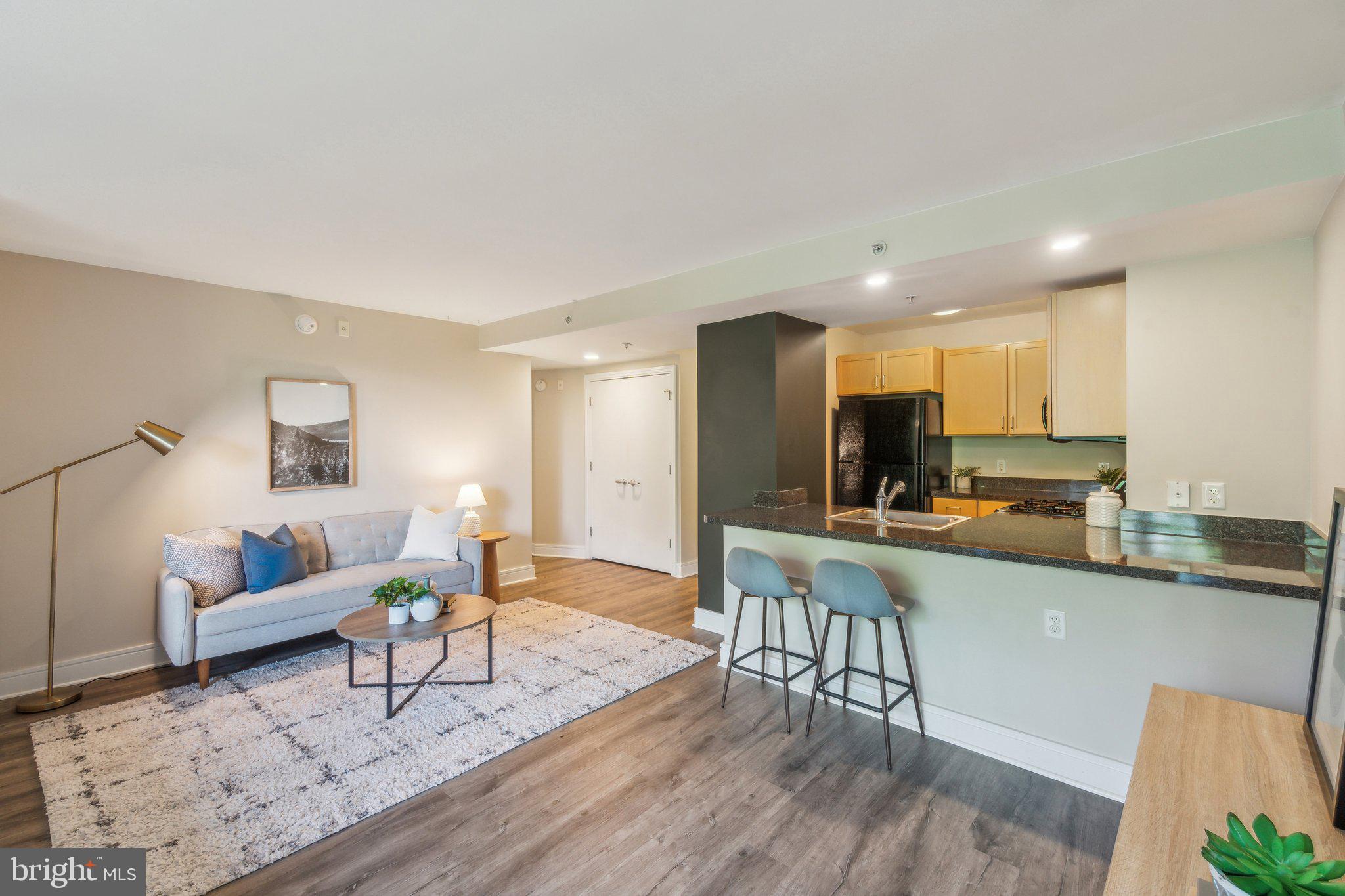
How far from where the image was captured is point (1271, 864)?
73 centimetres

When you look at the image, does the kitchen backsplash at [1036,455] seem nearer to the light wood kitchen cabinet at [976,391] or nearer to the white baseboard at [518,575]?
the light wood kitchen cabinet at [976,391]

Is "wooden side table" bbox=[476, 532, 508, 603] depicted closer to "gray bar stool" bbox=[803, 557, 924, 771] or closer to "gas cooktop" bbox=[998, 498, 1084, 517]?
"gray bar stool" bbox=[803, 557, 924, 771]

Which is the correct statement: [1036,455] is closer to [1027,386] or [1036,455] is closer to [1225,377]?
[1027,386]

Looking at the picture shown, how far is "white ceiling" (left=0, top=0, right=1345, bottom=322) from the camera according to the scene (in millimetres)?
1449

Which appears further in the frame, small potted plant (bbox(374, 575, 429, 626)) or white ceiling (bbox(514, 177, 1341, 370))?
small potted plant (bbox(374, 575, 429, 626))

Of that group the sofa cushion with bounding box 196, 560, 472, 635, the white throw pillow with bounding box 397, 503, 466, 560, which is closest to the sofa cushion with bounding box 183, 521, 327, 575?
the sofa cushion with bounding box 196, 560, 472, 635

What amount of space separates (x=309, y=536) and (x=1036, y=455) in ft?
19.2

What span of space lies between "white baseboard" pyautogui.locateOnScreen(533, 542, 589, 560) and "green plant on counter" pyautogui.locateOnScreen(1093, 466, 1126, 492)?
488 centimetres

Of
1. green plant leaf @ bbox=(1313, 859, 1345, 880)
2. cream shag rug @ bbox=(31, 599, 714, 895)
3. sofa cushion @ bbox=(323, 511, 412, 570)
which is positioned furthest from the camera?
sofa cushion @ bbox=(323, 511, 412, 570)

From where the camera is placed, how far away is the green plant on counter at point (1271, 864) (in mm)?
687

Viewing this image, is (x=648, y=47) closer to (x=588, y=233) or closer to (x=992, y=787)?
(x=588, y=233)

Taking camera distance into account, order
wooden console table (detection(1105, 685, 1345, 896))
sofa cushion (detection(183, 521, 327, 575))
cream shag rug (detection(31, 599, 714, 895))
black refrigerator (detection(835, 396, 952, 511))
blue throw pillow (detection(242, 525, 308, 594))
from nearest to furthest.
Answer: wooden console table (detection(1105, 685, 1345, 896)), cream shag rug (detection(31, 599, 714, 895)), blue throw pillow (detection(242, 525, 308, 594)), sofa cushion (detection(183, 521, 327, 575)), black refrigerator (detection(835, 396, 952, 511))

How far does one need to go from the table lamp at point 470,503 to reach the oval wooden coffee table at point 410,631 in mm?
1415

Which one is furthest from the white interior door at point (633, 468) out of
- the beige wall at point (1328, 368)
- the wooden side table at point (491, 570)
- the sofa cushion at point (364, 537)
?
the beige wall at point (1328, 368)
